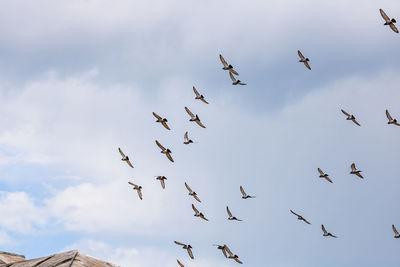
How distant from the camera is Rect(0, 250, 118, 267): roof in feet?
84.2

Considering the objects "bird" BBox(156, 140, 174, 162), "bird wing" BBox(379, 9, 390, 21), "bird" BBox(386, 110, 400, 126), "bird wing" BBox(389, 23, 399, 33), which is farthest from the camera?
"bird" BBox(386, 110, 400, 126)

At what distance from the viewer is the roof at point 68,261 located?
25.7 meters

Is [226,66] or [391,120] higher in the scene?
[226,66]

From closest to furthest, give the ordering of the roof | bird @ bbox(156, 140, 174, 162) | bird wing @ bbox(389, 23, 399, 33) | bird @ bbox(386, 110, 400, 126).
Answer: the roof < bird wing @ bbox(389, 23, 399, 33) < bird @ bbox(156, 140, 174, 162) < bird @ bbox(386, 110, 400, 126)

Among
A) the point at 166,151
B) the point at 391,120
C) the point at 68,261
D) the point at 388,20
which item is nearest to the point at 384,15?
A: the point at 388,20

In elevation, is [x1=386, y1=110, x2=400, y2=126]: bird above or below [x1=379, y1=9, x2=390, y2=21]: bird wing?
below

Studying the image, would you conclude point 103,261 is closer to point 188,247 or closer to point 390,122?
point 188,247

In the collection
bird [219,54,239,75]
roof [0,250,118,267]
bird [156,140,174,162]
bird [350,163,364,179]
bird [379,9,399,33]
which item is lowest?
roof [0,250,118,267]

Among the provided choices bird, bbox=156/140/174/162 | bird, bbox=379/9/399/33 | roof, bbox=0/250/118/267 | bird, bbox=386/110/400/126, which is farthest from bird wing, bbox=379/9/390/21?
roof, bbox=0/250/118/267

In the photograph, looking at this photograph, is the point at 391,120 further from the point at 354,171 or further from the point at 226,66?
the point at 226,66

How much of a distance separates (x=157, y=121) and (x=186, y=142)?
470 centimetres

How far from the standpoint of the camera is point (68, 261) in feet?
84.7

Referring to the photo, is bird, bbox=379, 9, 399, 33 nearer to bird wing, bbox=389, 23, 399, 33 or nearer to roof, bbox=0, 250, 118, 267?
bird wing, bbox=389, 23, 399, 33

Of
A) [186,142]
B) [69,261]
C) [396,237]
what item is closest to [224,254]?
[186,142]
